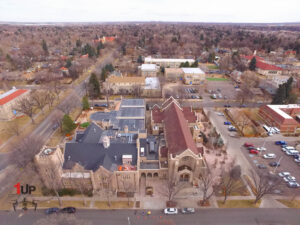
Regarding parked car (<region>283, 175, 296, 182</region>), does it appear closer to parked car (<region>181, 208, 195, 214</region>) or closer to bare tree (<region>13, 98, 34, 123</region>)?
parked car (<region>181, 208, 195, 214</region>)

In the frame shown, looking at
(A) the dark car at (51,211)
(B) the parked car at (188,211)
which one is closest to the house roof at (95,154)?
(A) the dark car at (51,211)

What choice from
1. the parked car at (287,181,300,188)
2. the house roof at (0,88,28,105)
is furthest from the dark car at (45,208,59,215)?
the parked car at (287,181,300,188)

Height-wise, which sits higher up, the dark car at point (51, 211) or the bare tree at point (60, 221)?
the bare tree at point (60, 221)

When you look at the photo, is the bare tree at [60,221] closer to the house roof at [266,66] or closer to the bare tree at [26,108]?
the bare tree at [26,108]

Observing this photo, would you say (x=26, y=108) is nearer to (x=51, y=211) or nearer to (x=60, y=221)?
(x=51, y=211)

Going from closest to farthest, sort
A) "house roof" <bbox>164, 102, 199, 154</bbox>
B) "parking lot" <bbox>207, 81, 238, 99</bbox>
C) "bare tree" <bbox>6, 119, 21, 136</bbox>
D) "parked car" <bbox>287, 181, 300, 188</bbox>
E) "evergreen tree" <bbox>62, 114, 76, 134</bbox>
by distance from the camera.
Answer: "house roof" <bbox>164, 102, 199, 154</bbox>, "parked car" <bbox>287, 181, 300, 188</bbox>, "evergreen tree" <bbox>62, 114, 76, 134</bbox>, "bare tree" <bbox>6, 119, 21, 136</bbox>, "parking lot" <bbox>207, 81, 238, 99</bbox>

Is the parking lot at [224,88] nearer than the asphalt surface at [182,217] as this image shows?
No
